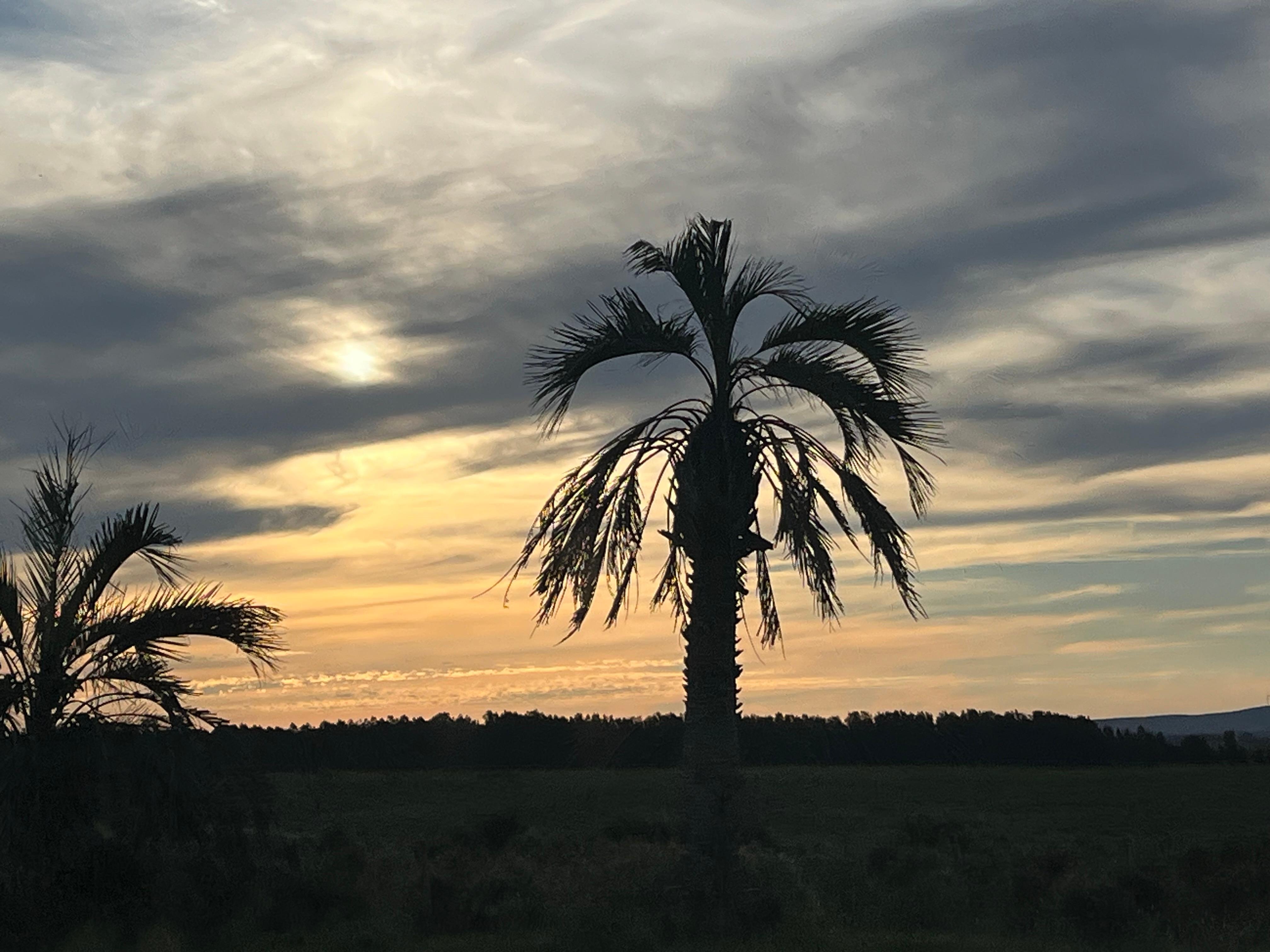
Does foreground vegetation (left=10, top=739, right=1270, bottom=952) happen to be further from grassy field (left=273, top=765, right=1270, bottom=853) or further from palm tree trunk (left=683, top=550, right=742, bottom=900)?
grassy field (left=273, top=765, right=1270, bottom=853)

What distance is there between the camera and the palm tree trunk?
1659 centimetres

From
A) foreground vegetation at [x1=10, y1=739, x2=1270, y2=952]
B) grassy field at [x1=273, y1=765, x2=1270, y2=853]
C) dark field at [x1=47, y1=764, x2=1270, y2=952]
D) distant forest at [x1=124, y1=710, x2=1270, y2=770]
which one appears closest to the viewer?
foreground vegetation at [x1=10, y1=739, x2=1270, y2=952]

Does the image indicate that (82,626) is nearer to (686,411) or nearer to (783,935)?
(686,411)

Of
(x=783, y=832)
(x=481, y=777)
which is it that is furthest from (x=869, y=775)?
(x=783, y=832)

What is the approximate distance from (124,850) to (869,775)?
149 ft

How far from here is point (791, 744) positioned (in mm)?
68125

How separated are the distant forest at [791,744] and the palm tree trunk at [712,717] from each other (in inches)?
1623

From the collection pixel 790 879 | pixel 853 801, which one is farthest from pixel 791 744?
pixel 790 879

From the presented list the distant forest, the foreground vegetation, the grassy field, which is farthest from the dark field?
the distant forest

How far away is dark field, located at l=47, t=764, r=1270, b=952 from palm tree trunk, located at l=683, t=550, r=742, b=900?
Answer: 0.37 m

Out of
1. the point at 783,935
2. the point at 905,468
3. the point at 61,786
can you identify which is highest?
the point at 905,468

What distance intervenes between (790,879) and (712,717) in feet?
21.2

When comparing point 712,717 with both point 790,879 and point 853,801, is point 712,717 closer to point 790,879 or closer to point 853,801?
point 790,879

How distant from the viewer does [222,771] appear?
16000mm
